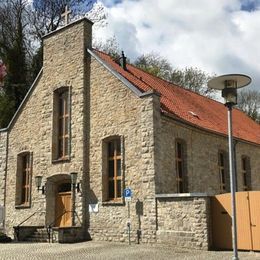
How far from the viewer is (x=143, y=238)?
1791 centimetres

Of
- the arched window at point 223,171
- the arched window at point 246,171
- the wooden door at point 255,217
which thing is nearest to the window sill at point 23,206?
the arched window at point 223,171

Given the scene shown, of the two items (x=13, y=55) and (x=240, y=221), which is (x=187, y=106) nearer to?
(x=240, y=221)

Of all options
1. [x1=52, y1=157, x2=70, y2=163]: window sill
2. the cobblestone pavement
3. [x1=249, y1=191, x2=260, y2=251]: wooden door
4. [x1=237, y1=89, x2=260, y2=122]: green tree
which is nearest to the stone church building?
[x1=52, y1=157, x2=70, y2=163]: window sill

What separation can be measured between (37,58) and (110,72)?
15.8 meters

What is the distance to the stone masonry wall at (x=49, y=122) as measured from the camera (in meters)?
21.6

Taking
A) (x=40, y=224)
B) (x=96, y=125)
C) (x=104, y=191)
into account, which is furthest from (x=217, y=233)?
(x=40, y=224)

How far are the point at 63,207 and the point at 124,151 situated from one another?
462 centimetres

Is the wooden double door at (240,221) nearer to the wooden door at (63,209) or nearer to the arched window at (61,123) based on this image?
the wooden door at (63,209)

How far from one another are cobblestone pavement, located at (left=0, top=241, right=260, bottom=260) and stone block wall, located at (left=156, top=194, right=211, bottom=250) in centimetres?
39

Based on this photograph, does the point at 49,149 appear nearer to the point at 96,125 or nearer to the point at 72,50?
the point at 96,125

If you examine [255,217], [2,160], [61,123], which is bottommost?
[255,217]

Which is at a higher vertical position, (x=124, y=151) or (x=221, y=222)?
(x=124, y=151)

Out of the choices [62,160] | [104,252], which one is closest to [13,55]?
[62,160]

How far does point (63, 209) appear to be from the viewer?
21688mm
